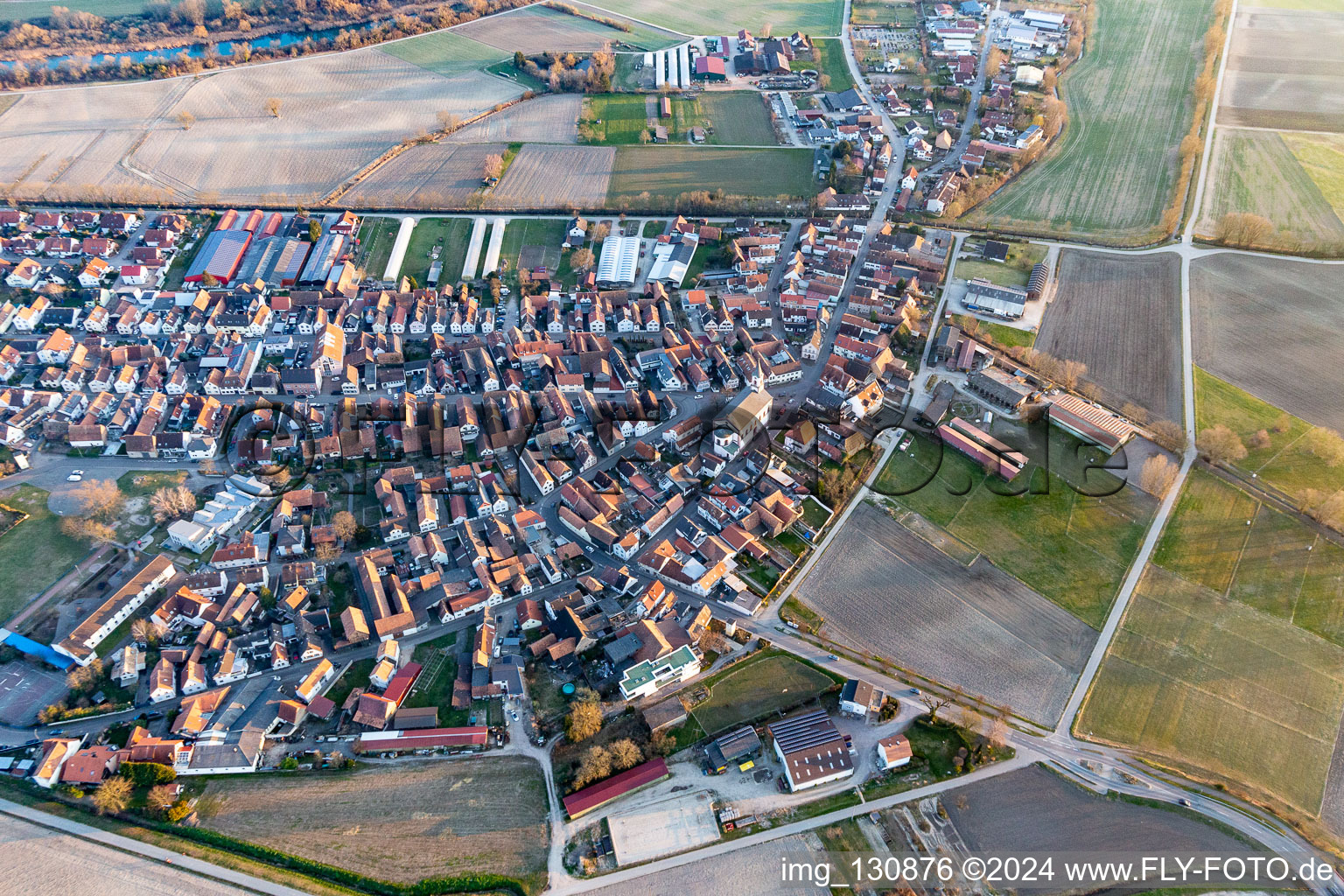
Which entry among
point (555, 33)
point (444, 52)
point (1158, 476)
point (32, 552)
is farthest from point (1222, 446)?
point (444, 52)

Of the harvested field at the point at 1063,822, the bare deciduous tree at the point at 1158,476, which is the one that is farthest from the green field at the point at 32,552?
the bare deciduous tree at the point at 1158,476

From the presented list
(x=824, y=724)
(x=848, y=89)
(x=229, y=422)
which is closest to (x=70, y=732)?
(x=229, y=422)

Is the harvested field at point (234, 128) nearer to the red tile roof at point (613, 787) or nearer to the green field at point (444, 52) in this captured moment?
the green field at point (444, 52)

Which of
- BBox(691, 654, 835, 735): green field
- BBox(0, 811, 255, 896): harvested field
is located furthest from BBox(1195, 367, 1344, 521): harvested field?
BBox(0, 811, 255, 896): harvested field

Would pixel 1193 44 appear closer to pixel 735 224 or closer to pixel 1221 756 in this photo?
pixel 735 224

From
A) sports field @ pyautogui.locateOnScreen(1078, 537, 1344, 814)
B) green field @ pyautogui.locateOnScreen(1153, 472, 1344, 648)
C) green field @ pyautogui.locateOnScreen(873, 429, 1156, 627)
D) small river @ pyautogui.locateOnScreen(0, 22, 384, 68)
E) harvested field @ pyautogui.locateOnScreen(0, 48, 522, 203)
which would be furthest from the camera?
small river @ pyautogui.locateOnScreen(0, 22, 384, 68)

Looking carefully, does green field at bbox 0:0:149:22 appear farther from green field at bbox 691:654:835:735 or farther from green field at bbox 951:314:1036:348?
green field at bbox 691:654:835:735
